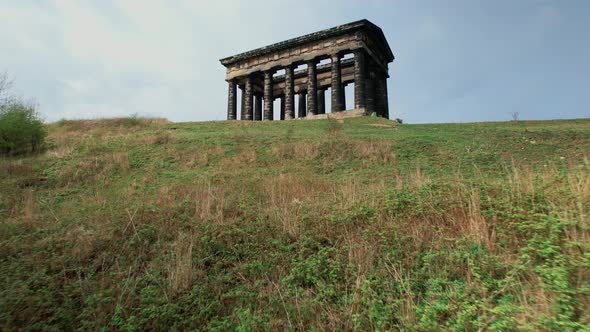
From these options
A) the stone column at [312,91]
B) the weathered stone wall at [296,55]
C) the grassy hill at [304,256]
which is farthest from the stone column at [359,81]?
the grassy hill at [304,256]

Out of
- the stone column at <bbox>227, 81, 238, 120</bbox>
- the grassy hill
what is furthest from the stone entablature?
the grassy hill

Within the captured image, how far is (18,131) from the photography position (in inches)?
486

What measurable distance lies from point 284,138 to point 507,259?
32.5 ft

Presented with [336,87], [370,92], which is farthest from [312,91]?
[370,92]

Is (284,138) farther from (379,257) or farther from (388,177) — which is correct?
(379,257)

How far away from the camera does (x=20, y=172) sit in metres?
8.78

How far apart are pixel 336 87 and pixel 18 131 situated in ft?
65.3

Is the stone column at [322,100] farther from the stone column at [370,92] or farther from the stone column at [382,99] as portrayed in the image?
the stone column at [382,99]

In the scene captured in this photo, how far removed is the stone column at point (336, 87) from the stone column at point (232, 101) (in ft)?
36.0

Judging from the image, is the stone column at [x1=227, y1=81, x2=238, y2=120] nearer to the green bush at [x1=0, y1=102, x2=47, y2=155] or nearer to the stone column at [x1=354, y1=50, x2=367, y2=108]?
the stone column at [x1=354, y1=50, x2=367, y2=108]

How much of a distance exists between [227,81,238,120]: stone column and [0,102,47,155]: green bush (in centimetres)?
1699

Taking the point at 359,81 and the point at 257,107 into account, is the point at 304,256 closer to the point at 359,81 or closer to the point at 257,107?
the point at 359,81

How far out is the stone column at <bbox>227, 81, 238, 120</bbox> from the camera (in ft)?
95.4

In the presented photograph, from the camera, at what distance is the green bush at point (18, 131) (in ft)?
39.8
